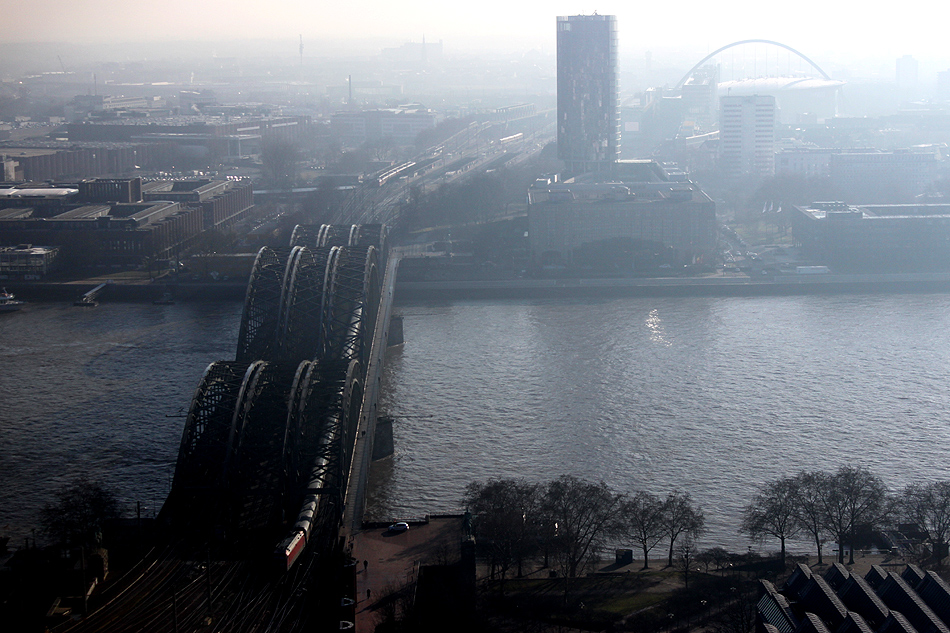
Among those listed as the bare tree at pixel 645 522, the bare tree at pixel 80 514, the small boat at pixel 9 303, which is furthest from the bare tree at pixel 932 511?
the small boat at pixel 9 303

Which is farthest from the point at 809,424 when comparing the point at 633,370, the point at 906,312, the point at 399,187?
→ the point at 399,187

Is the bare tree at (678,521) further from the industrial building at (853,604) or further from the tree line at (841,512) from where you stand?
the industrial building at (853,604)

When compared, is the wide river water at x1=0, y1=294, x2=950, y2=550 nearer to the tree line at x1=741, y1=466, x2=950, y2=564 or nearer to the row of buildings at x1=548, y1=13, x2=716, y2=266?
the tree line at x1=741, y1=466, x2=950, y2=564

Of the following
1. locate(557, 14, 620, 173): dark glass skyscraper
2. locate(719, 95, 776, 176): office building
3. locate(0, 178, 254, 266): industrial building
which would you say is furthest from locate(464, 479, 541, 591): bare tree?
locate(719, 95, 776, 176): office building

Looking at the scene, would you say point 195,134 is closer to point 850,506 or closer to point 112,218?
point 112,218

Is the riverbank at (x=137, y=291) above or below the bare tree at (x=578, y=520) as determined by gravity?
above

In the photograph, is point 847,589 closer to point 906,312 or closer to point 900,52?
point 906,312

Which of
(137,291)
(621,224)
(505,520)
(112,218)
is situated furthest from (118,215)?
(505,520)
